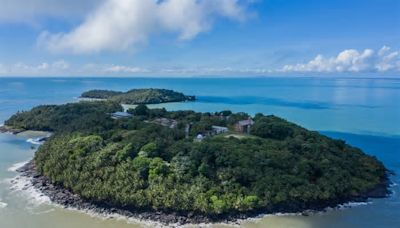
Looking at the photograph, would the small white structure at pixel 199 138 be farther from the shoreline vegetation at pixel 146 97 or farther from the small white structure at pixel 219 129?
the shoreline vegetation at pixel 146 97

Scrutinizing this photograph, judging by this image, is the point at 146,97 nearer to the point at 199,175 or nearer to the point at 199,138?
the point at 199,138

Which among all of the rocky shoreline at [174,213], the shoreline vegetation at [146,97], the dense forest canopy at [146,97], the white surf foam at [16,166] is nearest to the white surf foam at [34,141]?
the white surf foam at [16,166]

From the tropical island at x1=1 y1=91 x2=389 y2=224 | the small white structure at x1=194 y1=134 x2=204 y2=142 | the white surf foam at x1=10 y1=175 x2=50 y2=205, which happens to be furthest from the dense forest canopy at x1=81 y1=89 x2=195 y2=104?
the white surf foam at x1=10 y1=175 x2=50 y2=205

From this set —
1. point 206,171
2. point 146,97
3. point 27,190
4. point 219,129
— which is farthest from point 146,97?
point 206,171

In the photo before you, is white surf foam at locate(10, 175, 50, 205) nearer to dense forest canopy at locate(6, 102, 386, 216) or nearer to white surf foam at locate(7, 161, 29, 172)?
dense forest canopy at locate(6, 102, 386, 216)

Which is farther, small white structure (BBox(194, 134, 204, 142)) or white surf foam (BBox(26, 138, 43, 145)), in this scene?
Result: white surf foam (BBox(26, 138, 43, 145))

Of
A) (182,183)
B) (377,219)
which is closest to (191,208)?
(182,183)

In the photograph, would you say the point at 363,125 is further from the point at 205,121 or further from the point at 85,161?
the point at 85,161
